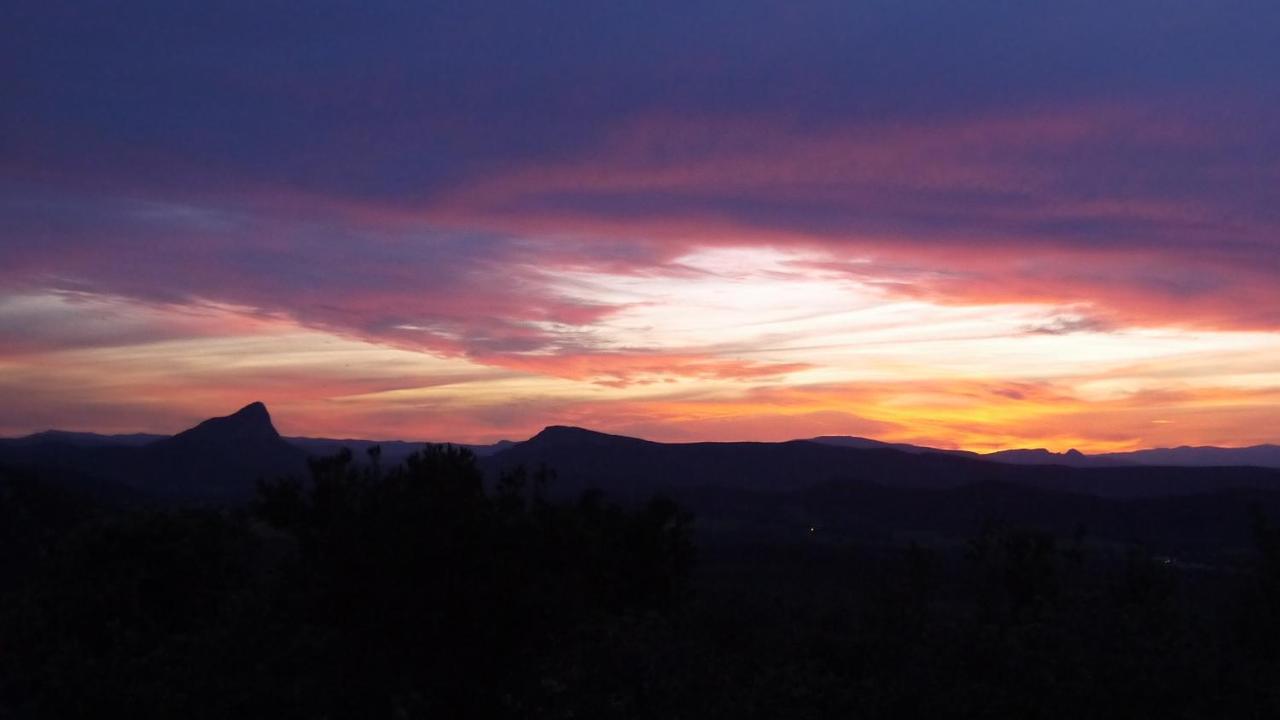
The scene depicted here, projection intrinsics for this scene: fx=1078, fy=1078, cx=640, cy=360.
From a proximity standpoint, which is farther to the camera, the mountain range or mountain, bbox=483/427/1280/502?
mountain, bbox=483/427/1280/502

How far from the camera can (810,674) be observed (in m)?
18.0

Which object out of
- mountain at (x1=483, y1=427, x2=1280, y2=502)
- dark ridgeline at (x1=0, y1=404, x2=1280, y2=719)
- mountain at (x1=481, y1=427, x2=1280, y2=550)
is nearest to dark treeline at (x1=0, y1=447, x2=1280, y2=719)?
dark ridgeline at (x1=0, y1=404, x2=1280, y2=719)

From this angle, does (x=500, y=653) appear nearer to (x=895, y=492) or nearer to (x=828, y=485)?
(x=895, y=492)

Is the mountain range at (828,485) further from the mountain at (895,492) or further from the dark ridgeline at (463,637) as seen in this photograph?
the dark ridgeline at (463,637)

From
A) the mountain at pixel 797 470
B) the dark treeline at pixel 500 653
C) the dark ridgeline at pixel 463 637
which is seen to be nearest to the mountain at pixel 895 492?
the mountain at pixel 797 470

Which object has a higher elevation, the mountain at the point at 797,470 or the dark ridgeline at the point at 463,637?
the mountain at the point at 797,470

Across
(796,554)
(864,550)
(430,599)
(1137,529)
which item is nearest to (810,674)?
(430,599)

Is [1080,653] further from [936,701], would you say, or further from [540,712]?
[540,712]

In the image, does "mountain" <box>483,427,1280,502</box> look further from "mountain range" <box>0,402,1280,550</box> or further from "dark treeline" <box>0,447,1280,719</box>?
"dark treeline" <box>0,447,1280,719</box>

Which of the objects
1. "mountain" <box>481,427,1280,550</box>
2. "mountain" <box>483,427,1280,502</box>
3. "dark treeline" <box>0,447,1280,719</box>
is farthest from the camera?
"mountain" <box>483,427,1280,502</box>

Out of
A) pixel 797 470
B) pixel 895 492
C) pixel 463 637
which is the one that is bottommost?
pixel 463 637

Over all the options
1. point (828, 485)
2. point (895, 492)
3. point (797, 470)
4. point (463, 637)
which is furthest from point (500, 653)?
point (797, 470)

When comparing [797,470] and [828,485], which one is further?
[797,470]

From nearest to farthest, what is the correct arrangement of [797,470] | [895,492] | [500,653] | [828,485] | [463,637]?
[463,637] < [500,653] < [895,492] < [828,485] < [797,470]
